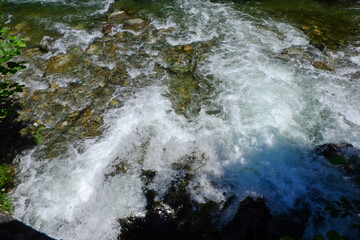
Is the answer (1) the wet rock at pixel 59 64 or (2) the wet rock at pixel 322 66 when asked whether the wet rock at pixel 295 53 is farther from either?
(1) the wet rock at pixel 59 64

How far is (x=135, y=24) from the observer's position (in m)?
8.84

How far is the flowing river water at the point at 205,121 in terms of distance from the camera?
4.27m

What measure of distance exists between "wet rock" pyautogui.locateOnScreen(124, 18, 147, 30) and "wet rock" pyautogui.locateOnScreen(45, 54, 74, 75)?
2637 mm

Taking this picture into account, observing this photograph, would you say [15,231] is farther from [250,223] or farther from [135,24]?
[135,24]

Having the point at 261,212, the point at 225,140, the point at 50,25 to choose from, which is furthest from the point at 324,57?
the point at 50,25

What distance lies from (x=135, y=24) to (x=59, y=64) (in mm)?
3360

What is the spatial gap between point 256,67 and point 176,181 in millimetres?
4494

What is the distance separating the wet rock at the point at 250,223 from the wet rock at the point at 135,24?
7605 millimetres

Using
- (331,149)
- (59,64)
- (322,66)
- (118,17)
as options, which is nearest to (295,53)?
(322,66)

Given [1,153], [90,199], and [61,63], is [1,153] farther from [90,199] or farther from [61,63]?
[61,63]

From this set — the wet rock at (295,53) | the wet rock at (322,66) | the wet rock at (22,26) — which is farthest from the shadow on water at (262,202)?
the wet rock at (22,26)

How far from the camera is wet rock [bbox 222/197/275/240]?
3.80m

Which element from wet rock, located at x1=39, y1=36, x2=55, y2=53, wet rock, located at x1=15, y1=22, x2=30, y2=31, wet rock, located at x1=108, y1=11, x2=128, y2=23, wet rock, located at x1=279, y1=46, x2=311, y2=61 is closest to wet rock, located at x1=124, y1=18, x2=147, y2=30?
wet rock, located at x1=108, y1=11, x2=128, y2=23

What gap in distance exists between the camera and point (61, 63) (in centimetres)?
741
